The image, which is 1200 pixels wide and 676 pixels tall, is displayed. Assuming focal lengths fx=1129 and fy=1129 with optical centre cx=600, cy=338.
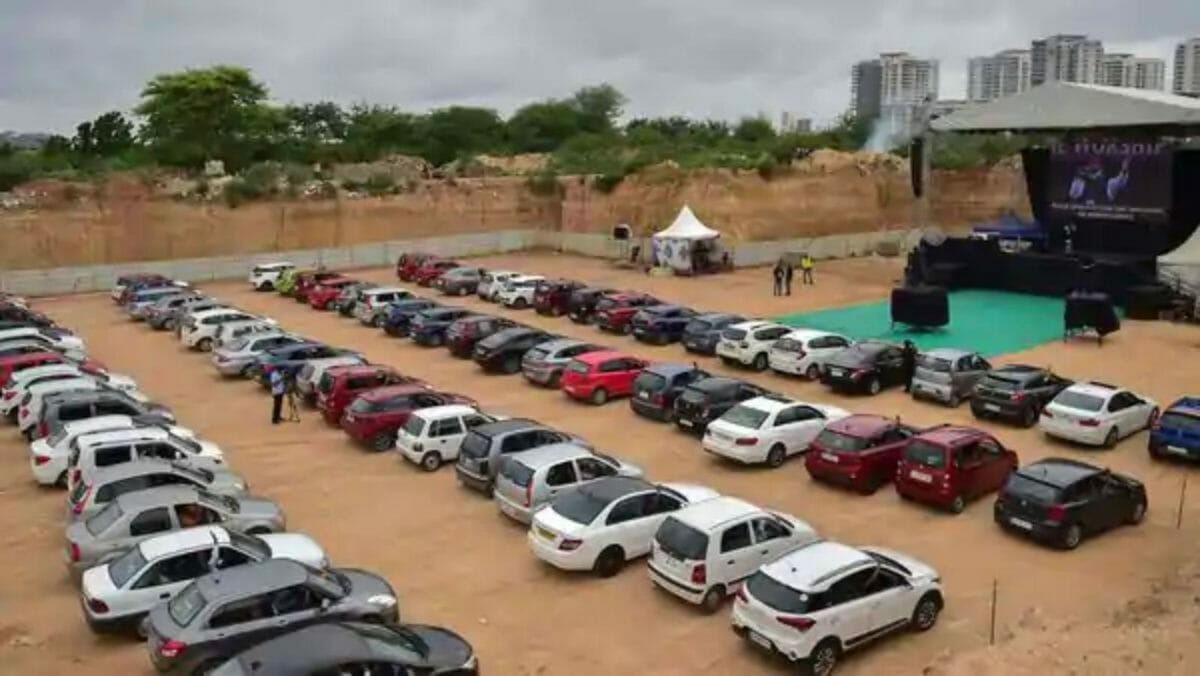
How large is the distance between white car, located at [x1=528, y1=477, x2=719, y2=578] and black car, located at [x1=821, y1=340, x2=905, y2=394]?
11179 mm

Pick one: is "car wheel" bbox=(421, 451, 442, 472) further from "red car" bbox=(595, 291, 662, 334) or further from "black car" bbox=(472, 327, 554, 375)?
"red car" bbox=(595, 291, 662, 334)

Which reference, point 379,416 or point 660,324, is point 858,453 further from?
point 660,324

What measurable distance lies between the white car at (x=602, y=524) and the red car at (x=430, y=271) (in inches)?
1212

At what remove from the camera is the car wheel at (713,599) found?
543 inches

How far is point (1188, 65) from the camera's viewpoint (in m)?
106

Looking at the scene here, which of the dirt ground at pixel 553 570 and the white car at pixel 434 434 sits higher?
the white car at pixel 434 434

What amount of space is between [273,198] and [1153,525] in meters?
47.8

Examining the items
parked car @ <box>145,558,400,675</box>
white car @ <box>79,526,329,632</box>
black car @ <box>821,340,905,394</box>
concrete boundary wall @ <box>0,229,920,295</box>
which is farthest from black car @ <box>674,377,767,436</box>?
concrete boundary wall @ <box>0,229,920,295</box>

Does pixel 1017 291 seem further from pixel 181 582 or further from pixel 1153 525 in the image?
pixel 181 582

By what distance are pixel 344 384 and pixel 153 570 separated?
10.4 m

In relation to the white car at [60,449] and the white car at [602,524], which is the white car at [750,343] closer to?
the white car at [602,524]

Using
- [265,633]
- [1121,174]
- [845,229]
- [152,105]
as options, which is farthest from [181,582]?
[152,105]

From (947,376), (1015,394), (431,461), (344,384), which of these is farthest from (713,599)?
(947,376)

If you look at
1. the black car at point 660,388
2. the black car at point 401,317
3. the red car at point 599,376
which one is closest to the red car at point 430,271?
the black car at point 401,317
